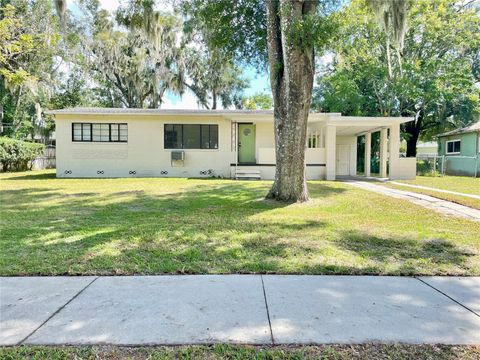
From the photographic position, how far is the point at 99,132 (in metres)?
16.2

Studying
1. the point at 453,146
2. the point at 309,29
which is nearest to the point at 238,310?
the point at 309,29

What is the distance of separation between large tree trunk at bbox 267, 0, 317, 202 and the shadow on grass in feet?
2.39

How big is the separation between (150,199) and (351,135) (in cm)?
1392

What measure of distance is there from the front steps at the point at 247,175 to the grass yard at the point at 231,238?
6774 millimetres

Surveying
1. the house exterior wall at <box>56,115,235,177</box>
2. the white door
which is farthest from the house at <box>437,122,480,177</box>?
the house exterior wall at <box>56,115,235,177</box>

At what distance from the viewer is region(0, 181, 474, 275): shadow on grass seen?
12.4 ft

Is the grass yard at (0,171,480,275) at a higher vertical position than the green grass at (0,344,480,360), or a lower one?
higher

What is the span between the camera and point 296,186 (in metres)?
7.88

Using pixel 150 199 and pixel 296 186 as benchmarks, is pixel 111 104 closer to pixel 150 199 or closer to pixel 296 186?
pixel 150 199

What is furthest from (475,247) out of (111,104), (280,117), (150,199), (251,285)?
(111,104)

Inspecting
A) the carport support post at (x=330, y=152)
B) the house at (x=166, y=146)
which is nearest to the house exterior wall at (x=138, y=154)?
the house at (x=166, y=146)

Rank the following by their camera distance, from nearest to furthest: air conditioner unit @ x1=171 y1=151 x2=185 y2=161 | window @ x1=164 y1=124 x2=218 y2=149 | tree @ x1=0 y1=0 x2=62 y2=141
A: tree @ x1=0 y1=0 x2=62 y2=141, air conditioner unit @ x1=171 y1=151 x2=185 y2=161, window @ x1=164 y1=124 x2=218 y2=149

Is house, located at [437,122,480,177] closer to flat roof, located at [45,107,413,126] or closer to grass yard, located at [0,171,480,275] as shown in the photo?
flat roof, located at [45,107,413,126]

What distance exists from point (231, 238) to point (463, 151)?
21751 millimetres
